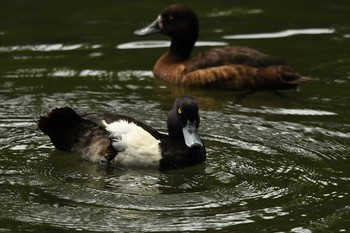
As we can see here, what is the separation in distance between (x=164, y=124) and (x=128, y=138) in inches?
56.6

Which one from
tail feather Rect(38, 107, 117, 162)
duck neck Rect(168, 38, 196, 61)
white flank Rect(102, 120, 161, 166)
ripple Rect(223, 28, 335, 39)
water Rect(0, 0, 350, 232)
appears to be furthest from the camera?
ripple Rect(223, 28, 335, 39)

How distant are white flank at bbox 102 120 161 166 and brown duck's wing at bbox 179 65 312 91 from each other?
336 cm

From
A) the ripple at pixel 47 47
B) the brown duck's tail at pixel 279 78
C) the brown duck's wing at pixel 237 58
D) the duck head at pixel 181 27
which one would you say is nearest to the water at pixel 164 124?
the ripple at pixel 47 47

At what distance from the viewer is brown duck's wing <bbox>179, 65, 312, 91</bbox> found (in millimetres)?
12445

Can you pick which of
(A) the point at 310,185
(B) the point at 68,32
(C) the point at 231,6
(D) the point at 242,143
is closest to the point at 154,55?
(B) the point at 68,32

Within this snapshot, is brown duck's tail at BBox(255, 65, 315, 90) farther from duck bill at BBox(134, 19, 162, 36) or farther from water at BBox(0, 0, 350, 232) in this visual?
duck bill at BBox(134, 19, 162, 36)

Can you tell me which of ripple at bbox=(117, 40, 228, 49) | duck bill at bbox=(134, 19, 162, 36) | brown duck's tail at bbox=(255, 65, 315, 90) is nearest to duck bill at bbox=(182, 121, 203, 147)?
brown duck's tail at bbox=(255, 65, 315, 90)

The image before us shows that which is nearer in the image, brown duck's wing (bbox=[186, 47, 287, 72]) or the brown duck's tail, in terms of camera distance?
the brown duck's tail

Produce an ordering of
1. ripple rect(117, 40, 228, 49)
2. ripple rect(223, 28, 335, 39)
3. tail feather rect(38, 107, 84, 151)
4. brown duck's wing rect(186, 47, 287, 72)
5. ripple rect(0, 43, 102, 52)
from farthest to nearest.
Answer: ripple rect(223, 28, 335, 39) → ripple rect(117, 40, 228, 49) → ripple rect(0, 43, 102, 52) → brown duck's wing rect(186, 47, 287, 72) → tail feather rect(38, 107, 84, 151)

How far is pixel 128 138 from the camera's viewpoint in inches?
372

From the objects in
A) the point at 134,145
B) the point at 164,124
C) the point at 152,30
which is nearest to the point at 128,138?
the point at 134,145

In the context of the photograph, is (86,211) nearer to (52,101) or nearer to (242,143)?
(242,143)

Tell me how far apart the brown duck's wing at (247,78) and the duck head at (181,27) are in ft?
2.51

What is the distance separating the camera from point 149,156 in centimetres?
939
